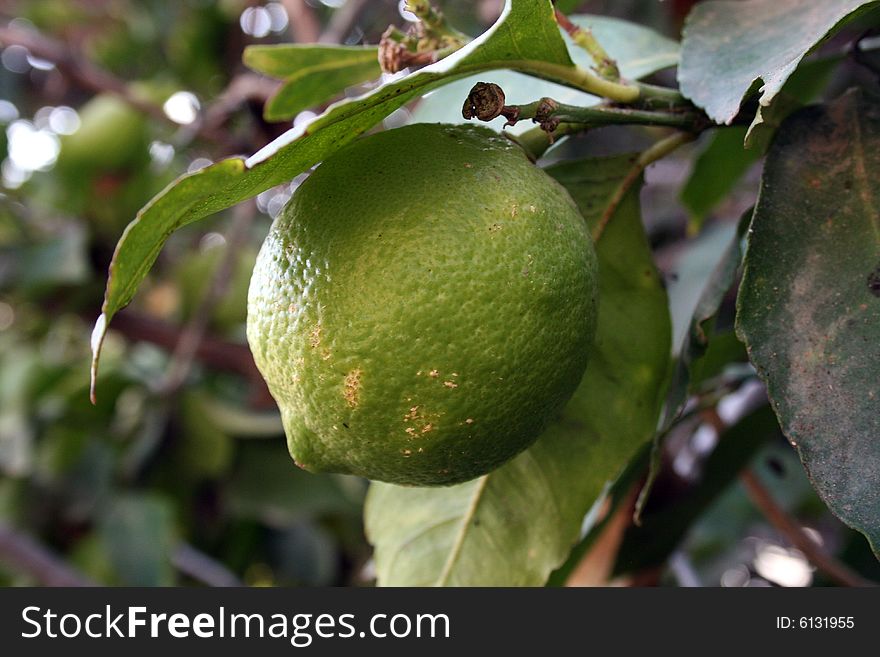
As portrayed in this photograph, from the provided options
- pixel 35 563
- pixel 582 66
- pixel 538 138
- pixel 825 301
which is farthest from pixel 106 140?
pixel 825 301

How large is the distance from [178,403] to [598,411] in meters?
1.30

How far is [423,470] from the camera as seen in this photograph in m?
0.56

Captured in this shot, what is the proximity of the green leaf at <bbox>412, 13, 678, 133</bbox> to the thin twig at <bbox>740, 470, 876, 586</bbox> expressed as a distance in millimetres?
608

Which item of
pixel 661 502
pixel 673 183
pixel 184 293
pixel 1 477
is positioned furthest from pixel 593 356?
pixel 1 477

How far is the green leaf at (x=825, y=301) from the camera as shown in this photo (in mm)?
529

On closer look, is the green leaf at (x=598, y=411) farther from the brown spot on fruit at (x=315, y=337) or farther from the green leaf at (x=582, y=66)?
the brown spot on fruit at (x=315, y=337)

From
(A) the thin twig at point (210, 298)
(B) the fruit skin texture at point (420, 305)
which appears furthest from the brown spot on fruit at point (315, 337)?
(A) the thin twig at point (210, 298)

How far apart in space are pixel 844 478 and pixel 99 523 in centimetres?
156

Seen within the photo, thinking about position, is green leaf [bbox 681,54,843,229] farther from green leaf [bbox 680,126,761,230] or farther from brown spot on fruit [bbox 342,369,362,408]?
brown spot on fruit [bbox 342,369,362,408]

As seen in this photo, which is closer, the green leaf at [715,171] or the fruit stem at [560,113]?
the fruit stem at [560,113]

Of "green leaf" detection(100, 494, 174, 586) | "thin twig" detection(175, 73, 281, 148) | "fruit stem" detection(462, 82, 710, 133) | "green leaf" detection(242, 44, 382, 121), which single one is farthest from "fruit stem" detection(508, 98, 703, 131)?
"green leaf" detection(100, 494, 174, 586)

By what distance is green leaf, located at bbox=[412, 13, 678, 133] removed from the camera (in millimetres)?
748

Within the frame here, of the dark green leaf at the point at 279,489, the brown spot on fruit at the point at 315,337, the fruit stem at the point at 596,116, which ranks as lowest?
the dark green leaf at the point at 279,489

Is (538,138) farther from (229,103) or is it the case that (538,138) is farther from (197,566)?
(197,566)
